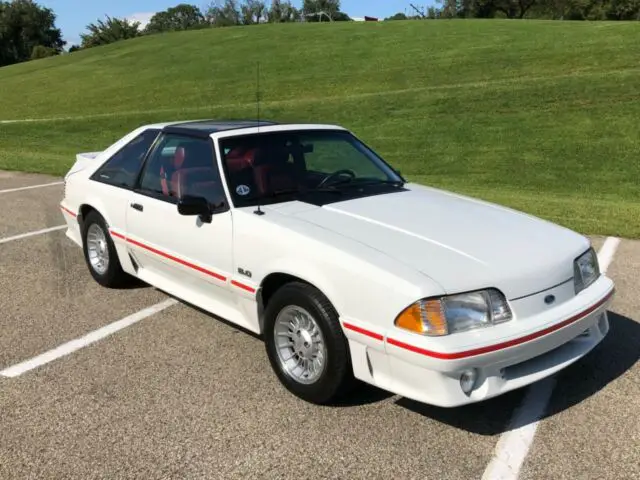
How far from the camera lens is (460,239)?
3.39 metres

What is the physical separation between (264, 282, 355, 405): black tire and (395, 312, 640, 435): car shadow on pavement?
1.37 feet

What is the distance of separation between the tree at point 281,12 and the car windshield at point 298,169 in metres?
101

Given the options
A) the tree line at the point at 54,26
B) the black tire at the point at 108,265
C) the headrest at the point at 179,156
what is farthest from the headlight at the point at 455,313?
the tree line at the point at 54,26

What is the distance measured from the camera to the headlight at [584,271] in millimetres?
3447

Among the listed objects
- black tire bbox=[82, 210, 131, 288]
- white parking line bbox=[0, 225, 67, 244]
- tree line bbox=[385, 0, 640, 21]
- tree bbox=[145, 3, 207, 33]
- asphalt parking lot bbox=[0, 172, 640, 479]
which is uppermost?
tree bbox=[145, 3, 207, 33]

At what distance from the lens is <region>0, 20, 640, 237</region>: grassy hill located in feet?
42.9

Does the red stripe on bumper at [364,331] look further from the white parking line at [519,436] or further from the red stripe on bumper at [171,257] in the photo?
the red stripe on bumper at [171,257]

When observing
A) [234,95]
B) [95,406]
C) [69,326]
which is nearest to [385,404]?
[95,406]

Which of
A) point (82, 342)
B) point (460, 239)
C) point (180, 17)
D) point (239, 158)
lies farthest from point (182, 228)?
point (180, 17)

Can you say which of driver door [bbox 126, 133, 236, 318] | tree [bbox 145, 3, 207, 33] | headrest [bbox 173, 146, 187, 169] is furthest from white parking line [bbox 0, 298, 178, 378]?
tree [bbox 145, 3, 207, 33]

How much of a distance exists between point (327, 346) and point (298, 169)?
151 cm

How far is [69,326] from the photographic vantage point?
448cm

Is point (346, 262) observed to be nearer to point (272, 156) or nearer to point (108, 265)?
point (272, 156)

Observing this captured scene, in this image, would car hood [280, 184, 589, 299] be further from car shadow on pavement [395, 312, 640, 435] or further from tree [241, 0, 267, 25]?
tree [241, 0, 267, 25]
